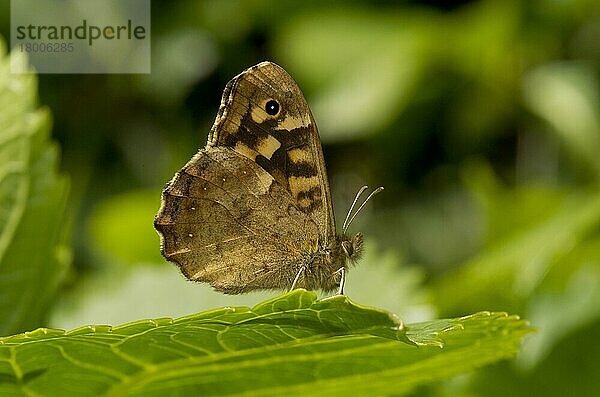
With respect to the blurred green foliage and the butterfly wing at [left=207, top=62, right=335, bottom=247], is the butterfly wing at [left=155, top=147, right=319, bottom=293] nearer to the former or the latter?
the butterfly wing at [left=207, top=62, right=335, bottom=247]

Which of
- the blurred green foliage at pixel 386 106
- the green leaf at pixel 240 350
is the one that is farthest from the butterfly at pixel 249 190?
the blurred green foliage at pixel 386 106

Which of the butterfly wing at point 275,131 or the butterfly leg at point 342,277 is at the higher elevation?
the butterfly wing at point 275,131

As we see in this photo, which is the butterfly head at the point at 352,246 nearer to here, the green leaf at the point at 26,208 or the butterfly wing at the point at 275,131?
the butterfly wing at the point at 275,131

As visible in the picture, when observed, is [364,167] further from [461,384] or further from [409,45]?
[461,384]

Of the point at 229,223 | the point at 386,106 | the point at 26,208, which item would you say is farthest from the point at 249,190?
the point at 386,106

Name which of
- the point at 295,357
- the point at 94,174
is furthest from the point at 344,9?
the point at 295,357
